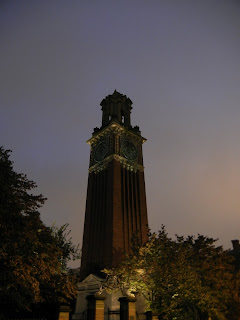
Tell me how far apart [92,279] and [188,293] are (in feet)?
56.1

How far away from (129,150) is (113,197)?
1108 centimetres

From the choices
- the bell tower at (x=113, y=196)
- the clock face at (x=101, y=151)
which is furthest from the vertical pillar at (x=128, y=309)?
the clock face at (x=101, y=151)

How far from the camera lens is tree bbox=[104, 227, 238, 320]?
18953 mm

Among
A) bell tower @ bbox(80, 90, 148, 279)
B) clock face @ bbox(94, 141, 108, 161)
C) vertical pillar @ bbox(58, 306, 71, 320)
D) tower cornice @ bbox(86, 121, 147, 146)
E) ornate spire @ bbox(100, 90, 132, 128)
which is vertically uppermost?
ornate spire @ bbox(100, 90, 132, 128)

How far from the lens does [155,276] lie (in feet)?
65.4

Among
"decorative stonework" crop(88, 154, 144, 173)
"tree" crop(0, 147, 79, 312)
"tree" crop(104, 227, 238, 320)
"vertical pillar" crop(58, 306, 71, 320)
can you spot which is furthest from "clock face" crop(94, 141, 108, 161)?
"vertical pillar" crop(58, 306, 71, 320)

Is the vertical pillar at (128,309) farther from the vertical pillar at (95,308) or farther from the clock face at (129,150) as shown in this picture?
the clock face at (129,150)

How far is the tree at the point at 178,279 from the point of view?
18953mm

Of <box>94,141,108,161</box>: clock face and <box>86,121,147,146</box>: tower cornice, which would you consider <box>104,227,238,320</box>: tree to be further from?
<box>86,121,147,146</box>: tower cornice

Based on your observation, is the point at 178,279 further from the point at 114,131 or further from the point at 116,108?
the point at 116,108

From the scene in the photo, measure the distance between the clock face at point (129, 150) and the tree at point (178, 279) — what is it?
21776 millimetres

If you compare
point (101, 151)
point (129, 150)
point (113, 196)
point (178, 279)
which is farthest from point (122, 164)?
point (178, 279)

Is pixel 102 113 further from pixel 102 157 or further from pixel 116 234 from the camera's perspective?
pixel 116 234

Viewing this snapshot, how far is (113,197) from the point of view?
3825 centimetres
